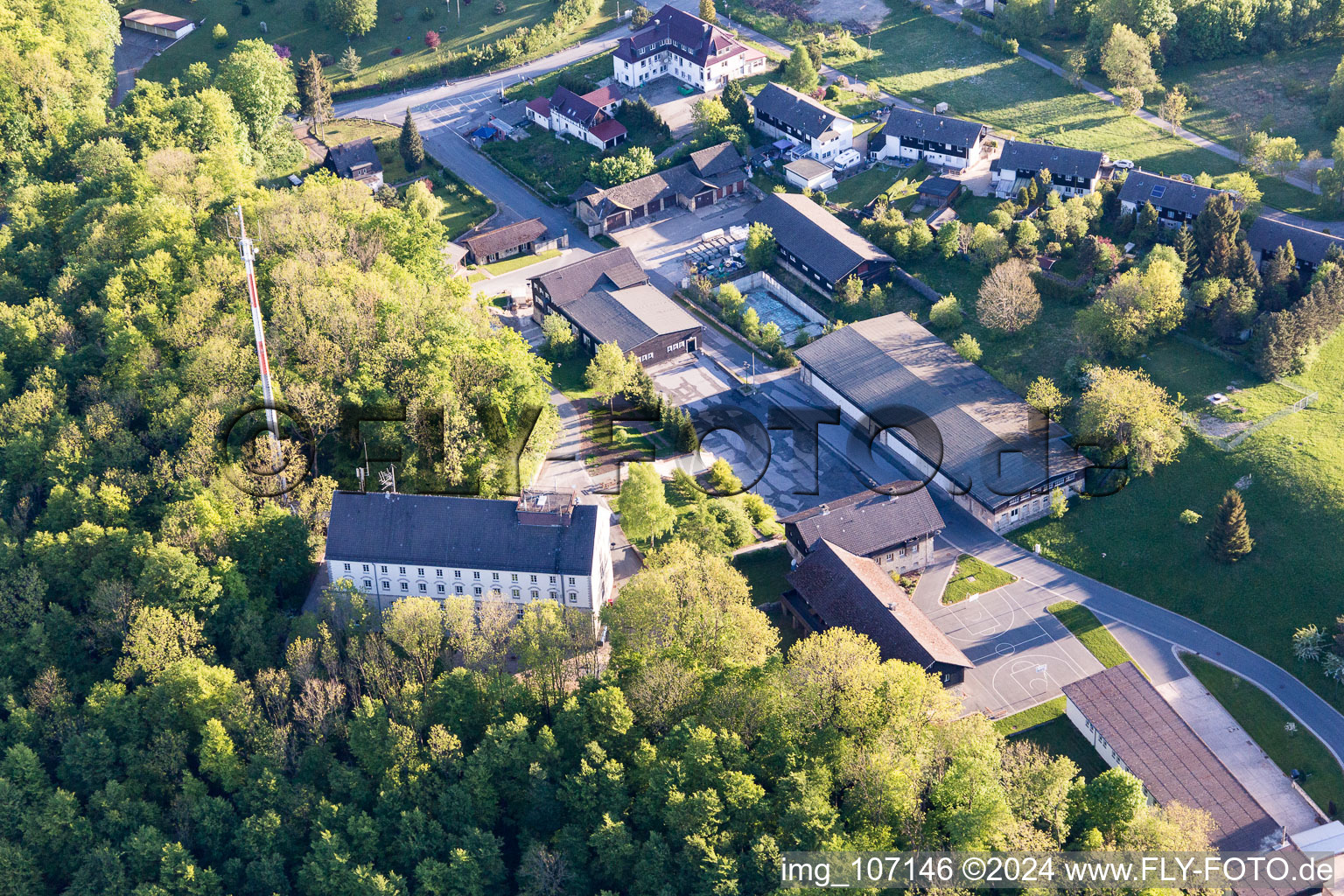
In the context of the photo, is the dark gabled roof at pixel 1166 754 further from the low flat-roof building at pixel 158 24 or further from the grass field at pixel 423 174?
the low flat-roof building at pixel 158 24

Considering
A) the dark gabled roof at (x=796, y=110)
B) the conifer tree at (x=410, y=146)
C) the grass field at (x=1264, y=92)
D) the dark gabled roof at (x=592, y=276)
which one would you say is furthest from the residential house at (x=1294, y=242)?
the conifer tree at (x=410, y=146)

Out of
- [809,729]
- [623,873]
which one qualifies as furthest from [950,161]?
[623,873]

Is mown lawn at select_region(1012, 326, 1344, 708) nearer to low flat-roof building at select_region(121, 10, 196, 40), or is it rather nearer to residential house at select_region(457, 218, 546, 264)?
residential house at select_region(457, 218, 546, 264)

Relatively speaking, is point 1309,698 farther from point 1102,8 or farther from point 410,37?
point 410,37

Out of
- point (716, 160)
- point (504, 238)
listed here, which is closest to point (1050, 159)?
point (716, 160)

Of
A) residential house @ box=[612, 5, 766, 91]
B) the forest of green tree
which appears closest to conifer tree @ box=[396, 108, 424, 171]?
residential house @ box=[612, 5, 766, 91]
